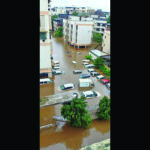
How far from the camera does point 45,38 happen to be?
1121 cm

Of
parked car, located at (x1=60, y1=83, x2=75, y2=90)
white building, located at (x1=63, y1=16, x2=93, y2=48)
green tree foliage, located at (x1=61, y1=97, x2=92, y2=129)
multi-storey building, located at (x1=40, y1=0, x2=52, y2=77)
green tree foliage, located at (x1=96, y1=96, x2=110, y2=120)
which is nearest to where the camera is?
green tree foliage, located at (x1=61, y1=97, x2=92, y2=129)

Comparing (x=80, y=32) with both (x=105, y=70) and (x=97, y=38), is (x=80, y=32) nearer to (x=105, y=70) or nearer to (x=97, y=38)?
(x=97, y=38)

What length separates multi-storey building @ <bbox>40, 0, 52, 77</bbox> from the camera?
409 inches

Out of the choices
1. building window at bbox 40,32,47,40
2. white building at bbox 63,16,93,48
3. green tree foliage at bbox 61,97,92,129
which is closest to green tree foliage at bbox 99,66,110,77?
building window at bbox 40,32,47,40

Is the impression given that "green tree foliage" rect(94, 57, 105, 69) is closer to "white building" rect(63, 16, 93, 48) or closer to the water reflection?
"white building" rect(63, 16, 93, 48)

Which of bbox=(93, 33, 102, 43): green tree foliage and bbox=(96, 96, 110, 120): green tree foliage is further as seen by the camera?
bbox=(93, 33, 102, 43): green tree foliage

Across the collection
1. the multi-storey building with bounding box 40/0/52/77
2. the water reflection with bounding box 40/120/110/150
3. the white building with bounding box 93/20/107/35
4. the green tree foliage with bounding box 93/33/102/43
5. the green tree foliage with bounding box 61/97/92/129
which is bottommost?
the water reflection with bounding box 40/120/110/150

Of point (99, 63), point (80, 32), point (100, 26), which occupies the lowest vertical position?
point (99, 63)

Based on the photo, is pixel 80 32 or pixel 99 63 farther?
pixel 80 32

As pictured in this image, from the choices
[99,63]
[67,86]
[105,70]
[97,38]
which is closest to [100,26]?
[97,38]

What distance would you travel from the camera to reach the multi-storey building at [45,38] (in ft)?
34.1

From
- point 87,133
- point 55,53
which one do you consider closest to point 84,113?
point 87,133

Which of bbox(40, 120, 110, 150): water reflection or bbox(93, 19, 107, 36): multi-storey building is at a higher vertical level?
bbox(93, 19, 107, 36): multi-storey building

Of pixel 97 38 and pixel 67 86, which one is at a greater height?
pixel 97 38
